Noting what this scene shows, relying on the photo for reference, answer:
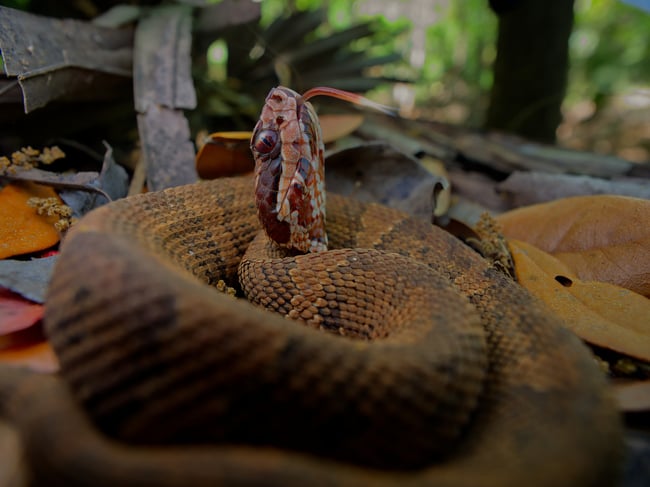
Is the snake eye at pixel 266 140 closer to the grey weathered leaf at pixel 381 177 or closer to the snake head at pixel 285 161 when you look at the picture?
the snake head at pixel 285 161

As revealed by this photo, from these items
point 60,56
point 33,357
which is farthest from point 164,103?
point 33,357

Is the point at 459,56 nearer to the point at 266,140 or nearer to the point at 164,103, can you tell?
the point at 164,103

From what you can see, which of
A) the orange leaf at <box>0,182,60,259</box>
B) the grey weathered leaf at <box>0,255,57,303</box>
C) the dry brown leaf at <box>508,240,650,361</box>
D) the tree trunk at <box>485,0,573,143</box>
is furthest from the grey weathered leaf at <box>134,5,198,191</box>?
the tree trunk at <box>485,0,573,143</box>

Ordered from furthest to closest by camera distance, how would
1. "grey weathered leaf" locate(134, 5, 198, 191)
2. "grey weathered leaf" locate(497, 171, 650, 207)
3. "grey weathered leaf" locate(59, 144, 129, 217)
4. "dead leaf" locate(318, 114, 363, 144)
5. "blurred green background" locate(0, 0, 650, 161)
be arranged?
1. "blurred green background" locate(0, 0, 650, 161)
2. "dead leaf" locate(318, 114, 363, 144)
3. "grey weathered leaf" locate(497, 171, 650, 207)
4. "grey weathered leaf" locate(134, 5, 198, 191)
5. "grey weathered leaf" locate(59, 144, 129, 217)

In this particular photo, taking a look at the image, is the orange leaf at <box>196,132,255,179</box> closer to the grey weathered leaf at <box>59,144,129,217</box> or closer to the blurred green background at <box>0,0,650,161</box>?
the grey weathered leaf at <box>59,144,129,217</box>

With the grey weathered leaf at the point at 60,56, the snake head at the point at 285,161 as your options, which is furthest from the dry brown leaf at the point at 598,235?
the grey weathered leaf at the point at 60,56
